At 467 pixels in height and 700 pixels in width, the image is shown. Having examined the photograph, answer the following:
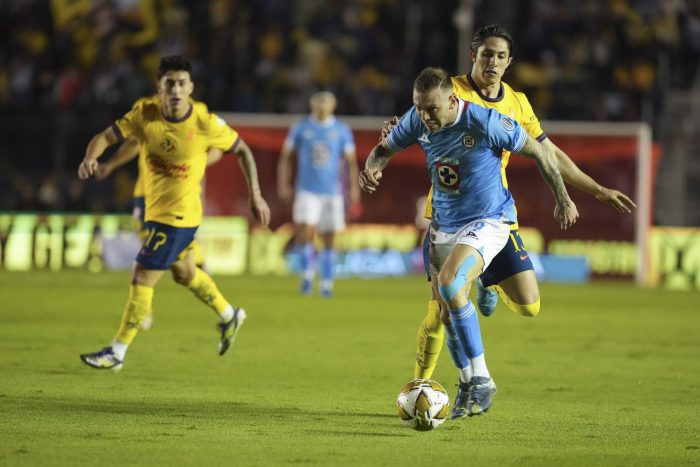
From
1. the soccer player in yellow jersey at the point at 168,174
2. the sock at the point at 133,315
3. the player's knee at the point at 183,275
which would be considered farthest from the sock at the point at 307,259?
the sock at the point at 133,315

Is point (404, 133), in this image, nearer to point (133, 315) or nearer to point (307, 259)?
point (133, 315)

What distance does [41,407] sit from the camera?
8148 mm

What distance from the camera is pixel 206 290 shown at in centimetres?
1091

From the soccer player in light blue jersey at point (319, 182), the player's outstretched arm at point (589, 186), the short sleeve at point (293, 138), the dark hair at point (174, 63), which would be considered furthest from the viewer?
the short sleeve at point (293, 138)

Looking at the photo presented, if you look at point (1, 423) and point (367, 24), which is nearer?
point (1, 423)

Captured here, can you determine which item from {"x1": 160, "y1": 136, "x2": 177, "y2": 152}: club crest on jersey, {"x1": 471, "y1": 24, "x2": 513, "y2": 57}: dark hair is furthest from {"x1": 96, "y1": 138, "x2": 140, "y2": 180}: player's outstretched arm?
{"x1": 471, "y1": 24, "x2": 513, "y2": 57}: dark hair

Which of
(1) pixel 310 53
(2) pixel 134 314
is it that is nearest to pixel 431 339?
(2) pixel 134 314

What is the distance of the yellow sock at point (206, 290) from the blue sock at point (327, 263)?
6.72m

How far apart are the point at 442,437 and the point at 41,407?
2516mm

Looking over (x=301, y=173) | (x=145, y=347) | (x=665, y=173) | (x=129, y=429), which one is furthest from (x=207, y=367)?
(x=665, y=173)

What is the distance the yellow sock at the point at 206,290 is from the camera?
10.9 m

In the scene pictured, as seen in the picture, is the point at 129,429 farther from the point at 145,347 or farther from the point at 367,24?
the point at 367,24

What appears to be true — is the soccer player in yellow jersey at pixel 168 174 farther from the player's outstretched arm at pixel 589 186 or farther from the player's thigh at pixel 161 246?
the player's outstretched arm at pixel 589 186

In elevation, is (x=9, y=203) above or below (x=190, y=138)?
below
